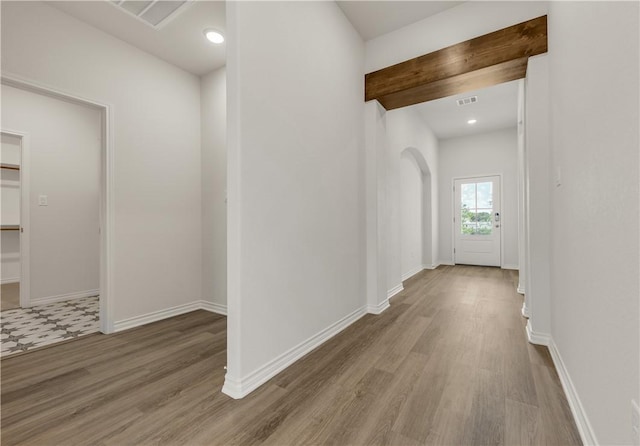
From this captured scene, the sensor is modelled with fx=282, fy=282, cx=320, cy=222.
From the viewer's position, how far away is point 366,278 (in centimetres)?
313

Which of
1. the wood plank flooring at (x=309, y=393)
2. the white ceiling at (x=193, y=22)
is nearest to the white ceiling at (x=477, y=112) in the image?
the white ceiling at (x=193, y=22)

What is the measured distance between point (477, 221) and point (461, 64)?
475 cm

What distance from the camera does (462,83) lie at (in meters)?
2.76

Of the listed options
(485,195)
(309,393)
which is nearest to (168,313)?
(309,393)

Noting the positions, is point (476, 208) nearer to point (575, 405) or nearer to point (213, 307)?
point (575, 405)

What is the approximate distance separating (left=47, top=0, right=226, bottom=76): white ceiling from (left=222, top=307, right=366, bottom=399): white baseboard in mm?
2846

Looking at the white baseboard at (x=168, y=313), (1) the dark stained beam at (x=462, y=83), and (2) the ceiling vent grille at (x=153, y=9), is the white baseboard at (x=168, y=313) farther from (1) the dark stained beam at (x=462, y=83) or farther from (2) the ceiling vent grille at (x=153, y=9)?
(1) the dark stained beam at (x=462, y=83)

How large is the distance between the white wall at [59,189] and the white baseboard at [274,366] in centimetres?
367

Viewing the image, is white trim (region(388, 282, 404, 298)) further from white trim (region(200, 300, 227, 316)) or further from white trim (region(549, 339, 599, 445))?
white trim (region(200, 300, 227, 316))

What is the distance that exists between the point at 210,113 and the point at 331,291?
8.35ft

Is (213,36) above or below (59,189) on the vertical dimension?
above

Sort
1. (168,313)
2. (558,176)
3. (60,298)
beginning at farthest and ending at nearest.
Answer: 1. (60,298)
2. (168,313)
3. (558,176)

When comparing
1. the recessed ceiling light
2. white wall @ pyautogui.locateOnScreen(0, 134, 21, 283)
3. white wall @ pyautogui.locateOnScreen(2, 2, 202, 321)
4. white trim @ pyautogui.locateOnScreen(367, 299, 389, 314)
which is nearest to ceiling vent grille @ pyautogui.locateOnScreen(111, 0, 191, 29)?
the recessed ceiling light

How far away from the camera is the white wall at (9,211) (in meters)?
4.80
